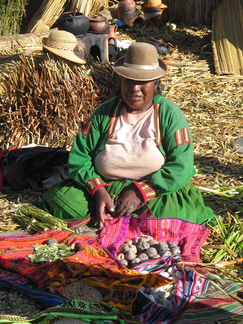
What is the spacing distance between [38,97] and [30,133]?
15.0 inches

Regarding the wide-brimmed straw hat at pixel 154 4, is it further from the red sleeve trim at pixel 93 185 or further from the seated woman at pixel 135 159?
the red sleeve trim at pixel 93 185

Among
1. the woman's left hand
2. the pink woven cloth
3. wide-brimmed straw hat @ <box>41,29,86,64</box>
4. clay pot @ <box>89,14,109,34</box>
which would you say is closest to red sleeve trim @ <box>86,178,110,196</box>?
the woman's left hand

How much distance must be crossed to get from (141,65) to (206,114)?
103 inches

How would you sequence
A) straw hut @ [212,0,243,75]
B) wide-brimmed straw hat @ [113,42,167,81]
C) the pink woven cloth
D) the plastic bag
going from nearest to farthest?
the pink woven cloth
wide-brimmed straw hat @ [113,42,167,81]
the plastic bag
straw hut @ [212,0,243,75]

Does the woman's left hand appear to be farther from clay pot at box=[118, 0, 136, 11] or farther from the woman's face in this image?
clay pot at box=[118, 0, 136, 11]

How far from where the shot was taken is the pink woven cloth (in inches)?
169

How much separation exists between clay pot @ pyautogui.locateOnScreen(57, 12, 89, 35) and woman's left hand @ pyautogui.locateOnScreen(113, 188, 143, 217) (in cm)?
326

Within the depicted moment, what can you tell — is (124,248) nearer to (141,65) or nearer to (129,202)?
(129,202)

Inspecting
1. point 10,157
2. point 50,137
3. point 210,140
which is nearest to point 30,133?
point 50,137

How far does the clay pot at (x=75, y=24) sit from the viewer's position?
7.10 m

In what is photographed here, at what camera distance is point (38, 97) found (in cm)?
586

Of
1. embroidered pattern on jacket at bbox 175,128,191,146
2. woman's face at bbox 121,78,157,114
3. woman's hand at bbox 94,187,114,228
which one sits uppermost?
woman's face at bbox 121,78,157,114

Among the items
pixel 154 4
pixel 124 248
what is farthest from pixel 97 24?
pixel 124 248

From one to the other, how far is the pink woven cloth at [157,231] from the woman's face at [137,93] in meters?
0.87
